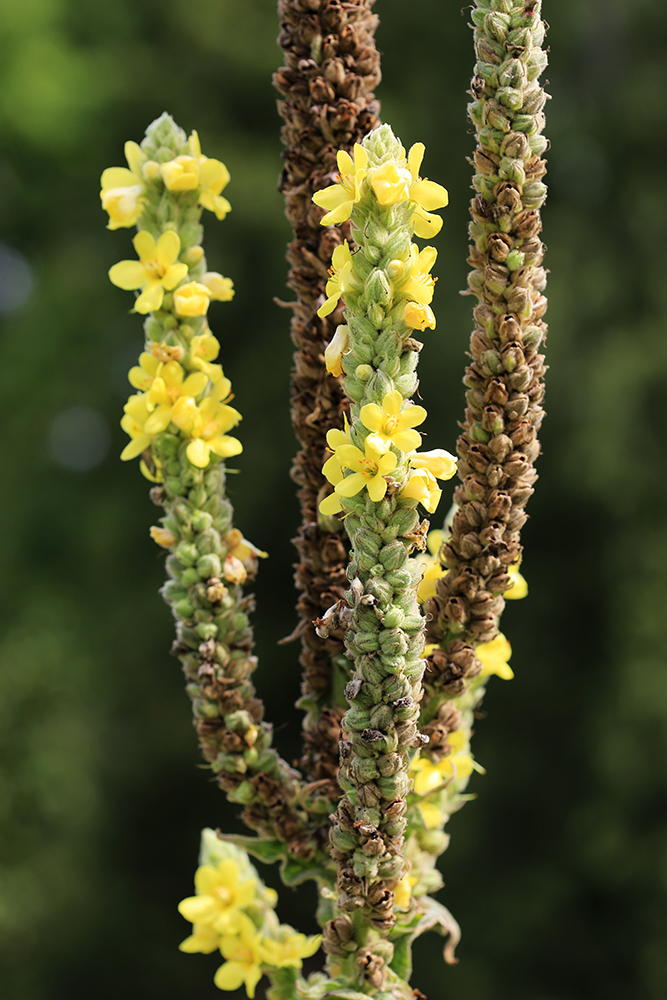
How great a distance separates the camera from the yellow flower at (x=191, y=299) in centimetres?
127

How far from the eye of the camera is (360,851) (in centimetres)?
113

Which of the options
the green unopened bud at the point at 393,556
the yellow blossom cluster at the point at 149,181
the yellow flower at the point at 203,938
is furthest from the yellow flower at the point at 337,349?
the yellow flower at the point at 203,938

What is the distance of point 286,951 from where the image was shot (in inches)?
57.2

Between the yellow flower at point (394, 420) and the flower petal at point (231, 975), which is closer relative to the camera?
the yellow flower at point (394, 420)

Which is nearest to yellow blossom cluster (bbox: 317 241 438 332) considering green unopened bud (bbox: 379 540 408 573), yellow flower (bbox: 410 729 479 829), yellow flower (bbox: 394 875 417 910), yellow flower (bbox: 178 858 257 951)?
green unopened bud (bbox: 379 540 408 573)

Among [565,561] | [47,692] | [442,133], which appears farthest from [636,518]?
[47,692]

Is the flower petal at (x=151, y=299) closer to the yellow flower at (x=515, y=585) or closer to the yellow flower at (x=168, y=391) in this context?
the yellow flower at (x=168, y=391)

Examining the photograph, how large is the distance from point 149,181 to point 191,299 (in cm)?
19

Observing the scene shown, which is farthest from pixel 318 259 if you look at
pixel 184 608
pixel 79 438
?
pixel 79 438

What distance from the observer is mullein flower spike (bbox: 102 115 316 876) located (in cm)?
128

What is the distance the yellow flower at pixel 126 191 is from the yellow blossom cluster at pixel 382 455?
51 centimetres

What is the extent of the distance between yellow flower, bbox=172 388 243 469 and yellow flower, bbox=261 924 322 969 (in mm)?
739

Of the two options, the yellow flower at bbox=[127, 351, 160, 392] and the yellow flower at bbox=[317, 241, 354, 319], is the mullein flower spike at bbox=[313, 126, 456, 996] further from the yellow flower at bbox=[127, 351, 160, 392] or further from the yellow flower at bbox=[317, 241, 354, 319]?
the yellow flower at bbox=[127, 351, 160, 392]

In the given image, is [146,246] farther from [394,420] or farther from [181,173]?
[394,420]
